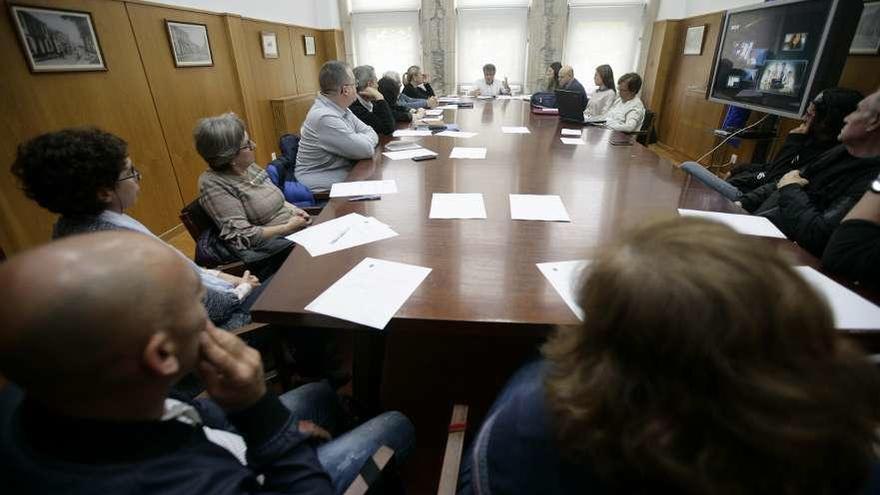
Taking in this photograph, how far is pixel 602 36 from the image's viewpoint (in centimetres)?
640

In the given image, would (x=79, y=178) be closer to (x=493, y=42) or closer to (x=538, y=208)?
(x=538, y=208)

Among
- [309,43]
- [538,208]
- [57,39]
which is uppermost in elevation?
[309,43]

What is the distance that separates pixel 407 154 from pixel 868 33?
10.3ft

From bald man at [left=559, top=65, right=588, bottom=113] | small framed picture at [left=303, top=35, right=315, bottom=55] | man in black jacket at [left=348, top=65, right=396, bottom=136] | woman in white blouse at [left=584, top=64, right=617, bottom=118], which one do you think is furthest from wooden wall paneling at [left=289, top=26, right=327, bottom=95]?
woman in white blouse at [left=584, top=64, right=617, bottom=118]

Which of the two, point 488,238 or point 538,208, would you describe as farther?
point 538,208

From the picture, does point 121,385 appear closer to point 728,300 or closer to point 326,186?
point 728,300

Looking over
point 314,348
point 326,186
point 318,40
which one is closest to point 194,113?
point 326,186

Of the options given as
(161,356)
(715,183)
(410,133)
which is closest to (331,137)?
(410,133)

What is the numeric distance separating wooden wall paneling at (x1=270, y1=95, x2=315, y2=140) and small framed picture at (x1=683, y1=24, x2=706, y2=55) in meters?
5.21

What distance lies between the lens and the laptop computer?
3.46 meters

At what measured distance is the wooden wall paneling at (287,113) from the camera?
509 centimetres

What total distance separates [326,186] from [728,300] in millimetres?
2459

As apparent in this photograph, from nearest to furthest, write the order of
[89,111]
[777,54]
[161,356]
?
[161,356]
[89,111]
[777,54]

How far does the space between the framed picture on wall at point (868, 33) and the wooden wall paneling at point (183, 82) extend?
4999mm
